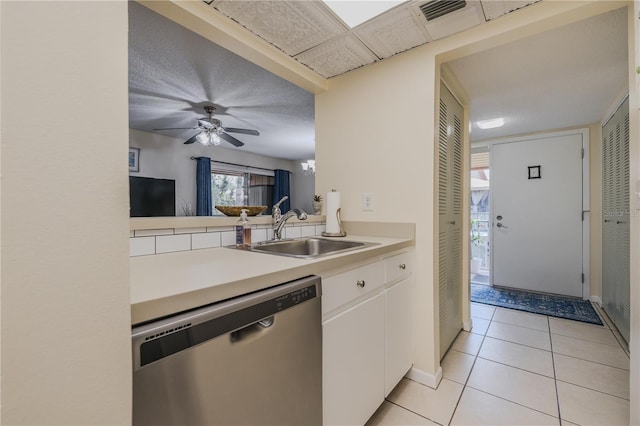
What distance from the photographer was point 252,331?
76cm

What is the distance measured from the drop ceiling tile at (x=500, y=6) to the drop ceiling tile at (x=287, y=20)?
2.26ft

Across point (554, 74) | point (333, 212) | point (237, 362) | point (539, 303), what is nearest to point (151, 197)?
point (333, 212)

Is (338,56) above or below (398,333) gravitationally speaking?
above

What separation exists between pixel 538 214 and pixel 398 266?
289cm

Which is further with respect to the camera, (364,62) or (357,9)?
(364,62)

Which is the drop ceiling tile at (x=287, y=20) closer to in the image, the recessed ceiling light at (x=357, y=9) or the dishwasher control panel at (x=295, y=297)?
the recessed ceiling light at (x=357, y=9)

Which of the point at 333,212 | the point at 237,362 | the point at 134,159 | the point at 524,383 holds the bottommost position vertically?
the point at 524,383

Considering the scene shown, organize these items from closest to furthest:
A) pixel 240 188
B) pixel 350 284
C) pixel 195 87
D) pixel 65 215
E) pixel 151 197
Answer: pixel 65 215 < pixel 350 284 < pixel 195 87 < pixel 151 197 < pixel 240 188

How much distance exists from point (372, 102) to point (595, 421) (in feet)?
6.88

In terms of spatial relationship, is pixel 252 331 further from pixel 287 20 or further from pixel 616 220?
pixel 616 220

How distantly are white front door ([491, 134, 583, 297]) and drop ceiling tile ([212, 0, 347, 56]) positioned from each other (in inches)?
124

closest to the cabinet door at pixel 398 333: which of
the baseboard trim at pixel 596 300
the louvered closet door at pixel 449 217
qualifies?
the louvered closet door at pixel 449 217

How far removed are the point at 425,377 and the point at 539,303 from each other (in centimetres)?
226

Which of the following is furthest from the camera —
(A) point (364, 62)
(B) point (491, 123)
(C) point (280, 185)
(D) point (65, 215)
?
(C) point (280, 185)
